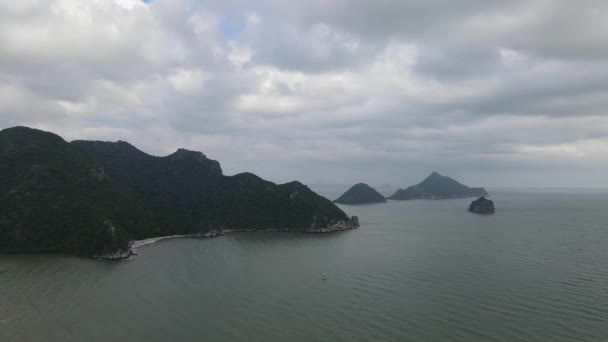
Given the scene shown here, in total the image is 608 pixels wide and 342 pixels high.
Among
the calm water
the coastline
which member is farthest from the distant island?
the calm water

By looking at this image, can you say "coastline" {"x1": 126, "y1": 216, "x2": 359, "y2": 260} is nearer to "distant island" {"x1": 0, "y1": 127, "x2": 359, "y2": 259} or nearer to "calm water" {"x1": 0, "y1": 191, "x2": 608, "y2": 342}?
"distant island" {"x1": 0, "y1": 127, "x2": 359, "y2": 259}

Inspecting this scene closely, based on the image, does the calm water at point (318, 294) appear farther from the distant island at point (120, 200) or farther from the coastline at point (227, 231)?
the distant island at point (120, 200)

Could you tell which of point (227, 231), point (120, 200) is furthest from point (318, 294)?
point (120, 200)

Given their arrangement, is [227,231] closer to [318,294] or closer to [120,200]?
[120,200]

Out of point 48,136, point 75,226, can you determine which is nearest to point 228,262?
point 75,226

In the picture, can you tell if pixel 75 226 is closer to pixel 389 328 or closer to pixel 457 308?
pixel 389 328

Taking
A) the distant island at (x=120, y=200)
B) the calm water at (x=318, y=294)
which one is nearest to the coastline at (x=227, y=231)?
the distant island at (x=120, y=200)

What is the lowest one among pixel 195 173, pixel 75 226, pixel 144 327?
pixel 144 327
